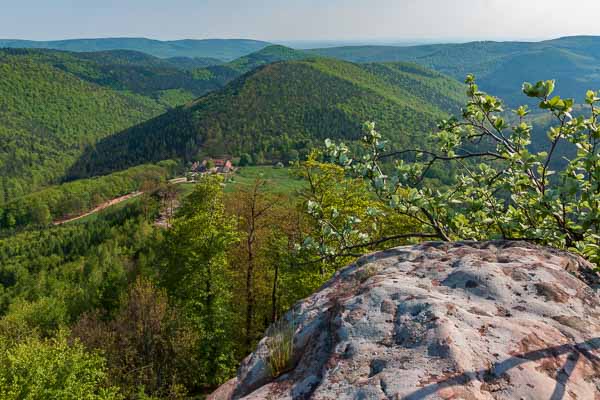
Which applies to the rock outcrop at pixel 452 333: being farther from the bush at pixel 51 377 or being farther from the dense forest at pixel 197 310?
the bush at pixel 51 377

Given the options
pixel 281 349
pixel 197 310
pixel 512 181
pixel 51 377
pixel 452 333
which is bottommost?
pixel 51 377

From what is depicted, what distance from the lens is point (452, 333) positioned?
377 centimetres

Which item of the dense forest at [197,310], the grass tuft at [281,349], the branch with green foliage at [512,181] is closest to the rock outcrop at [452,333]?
the grass tuft at [281,349]

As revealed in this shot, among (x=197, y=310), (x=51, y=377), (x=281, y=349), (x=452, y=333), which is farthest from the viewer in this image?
(x=197, y=310)

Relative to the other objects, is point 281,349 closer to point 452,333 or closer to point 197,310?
point 452,333

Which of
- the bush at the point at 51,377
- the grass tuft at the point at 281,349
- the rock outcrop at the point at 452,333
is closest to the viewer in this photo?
the rock outcrop at the point at 452,333

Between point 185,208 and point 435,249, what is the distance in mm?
26870

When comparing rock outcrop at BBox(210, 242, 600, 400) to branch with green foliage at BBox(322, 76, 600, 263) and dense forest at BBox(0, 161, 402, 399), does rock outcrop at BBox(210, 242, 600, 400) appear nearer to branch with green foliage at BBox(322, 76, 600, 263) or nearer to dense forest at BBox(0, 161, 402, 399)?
branch with green foliage at BBox(322, 76, 600, 263)

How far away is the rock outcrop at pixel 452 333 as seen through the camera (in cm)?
340

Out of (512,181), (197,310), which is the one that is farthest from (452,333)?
(197,310)

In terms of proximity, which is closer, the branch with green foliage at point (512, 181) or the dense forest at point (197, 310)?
the branch with green foliage at point (512, 181)

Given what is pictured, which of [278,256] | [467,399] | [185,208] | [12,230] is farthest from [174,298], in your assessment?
[12,230]

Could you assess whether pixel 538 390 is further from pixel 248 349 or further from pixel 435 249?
pixel 248 349

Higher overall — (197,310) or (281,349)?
(281,349)
